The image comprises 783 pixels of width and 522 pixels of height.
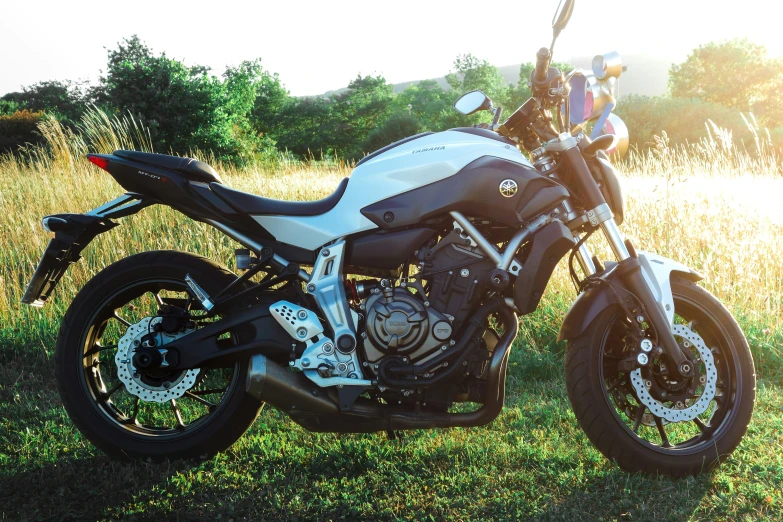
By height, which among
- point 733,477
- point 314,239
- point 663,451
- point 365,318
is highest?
point 314,239

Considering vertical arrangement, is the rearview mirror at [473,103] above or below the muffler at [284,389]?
above

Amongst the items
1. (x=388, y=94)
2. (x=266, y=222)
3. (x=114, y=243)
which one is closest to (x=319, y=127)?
(x=388, y=94)

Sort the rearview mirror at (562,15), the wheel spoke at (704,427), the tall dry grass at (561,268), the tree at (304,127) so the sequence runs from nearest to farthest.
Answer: the rearview mirror at (562,15) < the wheel spoke at (704,427) < the tall dry grass at (561,268) < the tree at (304,127)

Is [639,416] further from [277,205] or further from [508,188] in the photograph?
[277,205]

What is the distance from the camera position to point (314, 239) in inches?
114

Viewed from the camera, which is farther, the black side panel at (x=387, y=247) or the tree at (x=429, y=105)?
the tree at (x=429, y=105)

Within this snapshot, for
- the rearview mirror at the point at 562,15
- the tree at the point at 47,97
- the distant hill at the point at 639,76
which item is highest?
the tree at the point at 47,97

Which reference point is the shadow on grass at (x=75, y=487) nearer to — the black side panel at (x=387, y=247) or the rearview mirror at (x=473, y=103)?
the black side panel at (x=387, y=247)

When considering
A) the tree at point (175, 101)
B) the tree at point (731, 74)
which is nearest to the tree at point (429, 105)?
the tree at point (175, 101)

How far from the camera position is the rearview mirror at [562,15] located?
2662 mm

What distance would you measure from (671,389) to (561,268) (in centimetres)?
246

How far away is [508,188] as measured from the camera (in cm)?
279

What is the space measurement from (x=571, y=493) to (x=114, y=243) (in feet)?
14.7

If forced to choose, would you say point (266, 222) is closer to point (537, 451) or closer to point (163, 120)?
point (537, 451)
